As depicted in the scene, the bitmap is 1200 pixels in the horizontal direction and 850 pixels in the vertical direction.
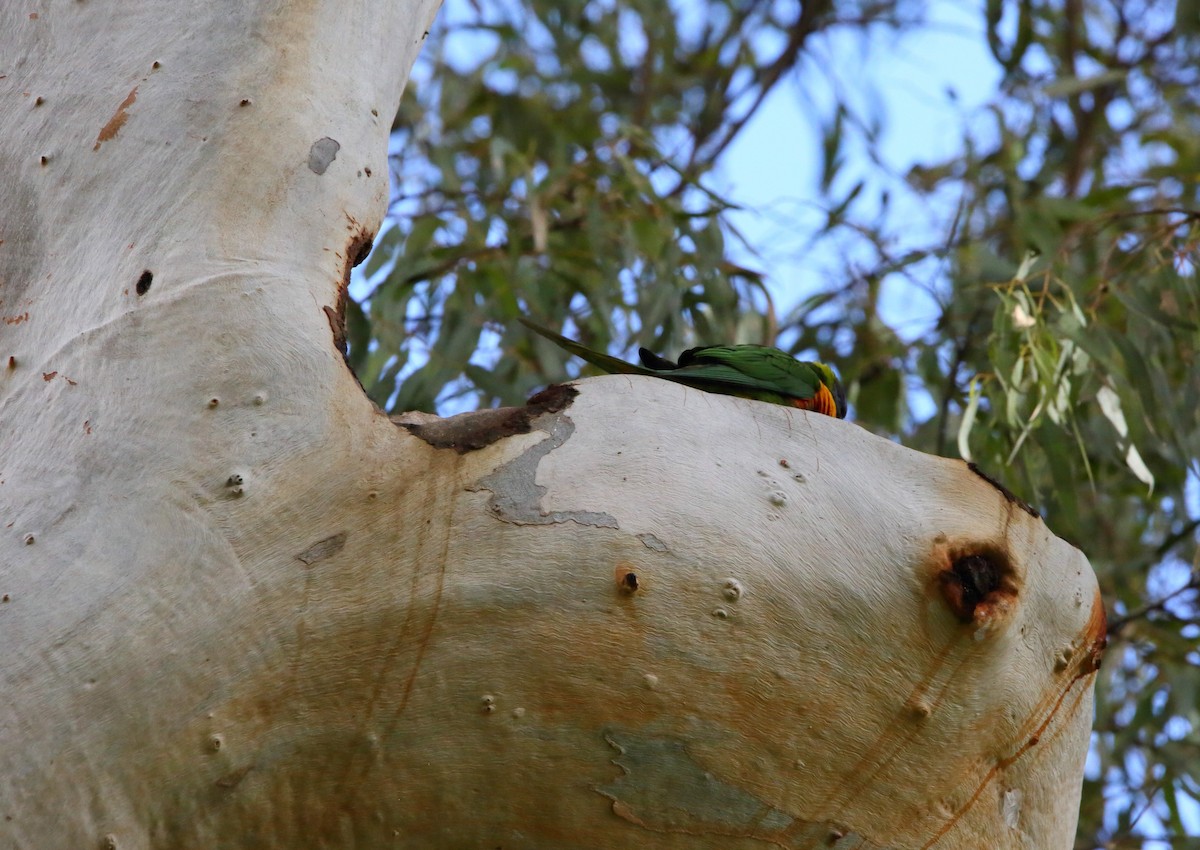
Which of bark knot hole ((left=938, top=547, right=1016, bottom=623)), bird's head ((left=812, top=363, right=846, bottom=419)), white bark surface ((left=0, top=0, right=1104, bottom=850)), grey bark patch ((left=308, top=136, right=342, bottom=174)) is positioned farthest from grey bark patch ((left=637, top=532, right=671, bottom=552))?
bird's head ((left=812, top=363, right=846, bottom=419))

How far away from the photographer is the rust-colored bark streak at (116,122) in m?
Result: 1.66

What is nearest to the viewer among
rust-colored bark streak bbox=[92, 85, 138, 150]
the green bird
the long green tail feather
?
rust-colored bark streak bbox=[92, 85, 138, 150]

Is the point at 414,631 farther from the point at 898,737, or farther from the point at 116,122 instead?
the point at 116,122

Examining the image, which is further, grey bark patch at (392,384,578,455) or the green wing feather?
the green wing feather

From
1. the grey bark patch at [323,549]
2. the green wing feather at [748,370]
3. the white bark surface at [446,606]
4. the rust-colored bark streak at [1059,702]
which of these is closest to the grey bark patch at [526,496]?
the white bark surface at [446,606]

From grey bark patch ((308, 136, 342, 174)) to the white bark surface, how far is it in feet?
0.28

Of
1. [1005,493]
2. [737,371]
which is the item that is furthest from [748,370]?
[1005,493]

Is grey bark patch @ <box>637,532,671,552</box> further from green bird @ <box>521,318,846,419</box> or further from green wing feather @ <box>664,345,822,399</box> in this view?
green wing feather @ <box>664,345,822,399</box>

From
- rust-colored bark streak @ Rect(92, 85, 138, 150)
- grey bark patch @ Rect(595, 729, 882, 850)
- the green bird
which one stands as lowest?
grey bark patch @ Rect(595, 729, 882, 850)

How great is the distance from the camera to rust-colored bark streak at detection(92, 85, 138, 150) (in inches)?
65.4

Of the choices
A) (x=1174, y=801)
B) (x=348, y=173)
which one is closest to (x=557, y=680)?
(x=348, y=173)

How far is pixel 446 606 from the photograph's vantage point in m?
1.39

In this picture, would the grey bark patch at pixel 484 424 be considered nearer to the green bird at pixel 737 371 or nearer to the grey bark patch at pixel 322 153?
the grey bark patch at pixel 322 153

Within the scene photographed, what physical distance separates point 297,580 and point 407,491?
164 millimetres
